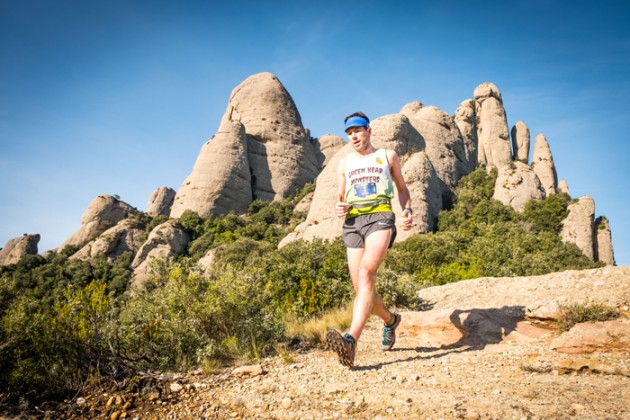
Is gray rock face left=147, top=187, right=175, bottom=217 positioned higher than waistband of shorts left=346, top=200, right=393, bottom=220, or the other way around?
gray rock face left=147, top=187, right=175, bottom=217

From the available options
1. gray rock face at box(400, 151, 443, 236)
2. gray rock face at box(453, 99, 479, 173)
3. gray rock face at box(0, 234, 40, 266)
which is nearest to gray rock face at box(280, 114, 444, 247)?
gray rock face at box(400, 151, 443, 236)

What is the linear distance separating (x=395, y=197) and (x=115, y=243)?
993 inches

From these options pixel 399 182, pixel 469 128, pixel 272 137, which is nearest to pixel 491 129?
pixel 469 128

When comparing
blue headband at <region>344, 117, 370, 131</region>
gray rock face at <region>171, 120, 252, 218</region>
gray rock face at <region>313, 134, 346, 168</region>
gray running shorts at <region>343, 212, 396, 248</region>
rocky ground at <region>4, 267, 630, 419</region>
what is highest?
gray rock face at <region>313, 134, 346, 168</region>

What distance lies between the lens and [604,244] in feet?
95.8

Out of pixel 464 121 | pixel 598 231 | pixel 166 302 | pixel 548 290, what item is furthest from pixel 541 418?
pixel 464 121

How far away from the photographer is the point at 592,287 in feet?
19.3

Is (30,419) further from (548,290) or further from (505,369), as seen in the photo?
(548,290)

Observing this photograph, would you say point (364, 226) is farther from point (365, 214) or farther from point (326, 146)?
point (326, 146)

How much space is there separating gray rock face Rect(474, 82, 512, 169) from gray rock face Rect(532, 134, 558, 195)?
9.51ft

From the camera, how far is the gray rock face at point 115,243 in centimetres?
3441

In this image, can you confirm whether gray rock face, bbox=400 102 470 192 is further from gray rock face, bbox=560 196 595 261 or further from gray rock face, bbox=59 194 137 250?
gray rock face, bbox=59 194 137 250

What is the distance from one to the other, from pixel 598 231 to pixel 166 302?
111ft

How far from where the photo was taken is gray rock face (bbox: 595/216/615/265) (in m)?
28.9
